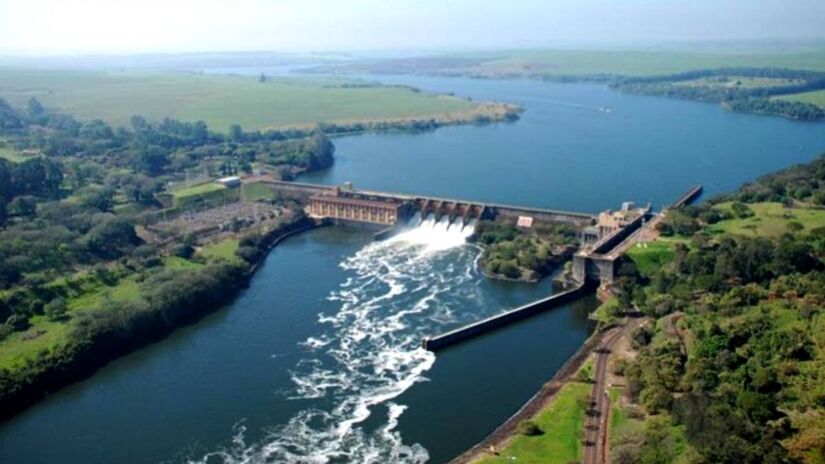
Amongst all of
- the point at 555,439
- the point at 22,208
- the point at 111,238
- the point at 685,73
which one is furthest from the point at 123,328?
the point at 685,73

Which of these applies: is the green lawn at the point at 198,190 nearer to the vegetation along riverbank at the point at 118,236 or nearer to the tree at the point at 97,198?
the vegetation along riverbank at the point at 118,236

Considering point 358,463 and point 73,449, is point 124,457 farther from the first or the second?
point 358,463

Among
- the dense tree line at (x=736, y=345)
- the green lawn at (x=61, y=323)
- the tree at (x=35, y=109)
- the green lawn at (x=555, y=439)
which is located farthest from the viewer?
the tree at (x=35, y=109)

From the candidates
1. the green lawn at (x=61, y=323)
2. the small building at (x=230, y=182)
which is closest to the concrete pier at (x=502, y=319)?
the green lawn at (x=61, y=323)

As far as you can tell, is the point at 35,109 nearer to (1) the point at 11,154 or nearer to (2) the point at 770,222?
(1) the point at 11,154

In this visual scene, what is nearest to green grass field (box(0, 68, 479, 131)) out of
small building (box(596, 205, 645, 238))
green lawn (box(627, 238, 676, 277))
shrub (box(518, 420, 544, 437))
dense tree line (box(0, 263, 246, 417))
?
small building (box(596, 205, 645, 238))

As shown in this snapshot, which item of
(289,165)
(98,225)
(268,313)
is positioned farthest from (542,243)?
(289,165)
